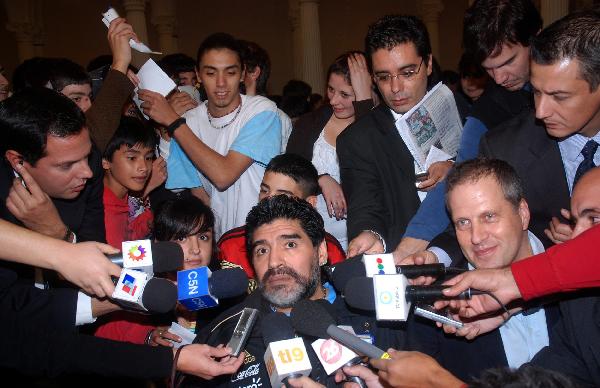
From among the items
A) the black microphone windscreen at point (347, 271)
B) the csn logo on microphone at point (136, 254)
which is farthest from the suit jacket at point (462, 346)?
the csn logo on microphone at point (136, 254)

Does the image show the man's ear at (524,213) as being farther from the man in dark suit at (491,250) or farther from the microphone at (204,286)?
the microphone at (204,286)

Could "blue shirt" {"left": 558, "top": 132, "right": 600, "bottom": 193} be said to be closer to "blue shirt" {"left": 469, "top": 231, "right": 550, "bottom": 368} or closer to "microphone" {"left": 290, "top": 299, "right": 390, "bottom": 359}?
"blue shirt" {"left": 469, "top": 231, "right": 550, "bottom": 368}

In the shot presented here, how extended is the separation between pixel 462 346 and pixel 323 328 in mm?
867

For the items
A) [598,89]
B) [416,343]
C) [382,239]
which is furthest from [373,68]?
[416,343]

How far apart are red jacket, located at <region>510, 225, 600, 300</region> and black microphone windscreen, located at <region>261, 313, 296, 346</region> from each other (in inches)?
35.6

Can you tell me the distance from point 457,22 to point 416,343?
57.8 feet

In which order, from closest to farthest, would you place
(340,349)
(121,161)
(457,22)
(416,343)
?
(340,349) < (416,343) < (121,161) < (457,22)

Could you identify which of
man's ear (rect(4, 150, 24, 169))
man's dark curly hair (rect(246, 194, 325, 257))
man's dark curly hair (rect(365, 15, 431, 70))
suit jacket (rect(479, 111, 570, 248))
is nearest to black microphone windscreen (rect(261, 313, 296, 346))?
man's dark curly hair (rect(246, 194, 325, 257))

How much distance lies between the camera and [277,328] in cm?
240

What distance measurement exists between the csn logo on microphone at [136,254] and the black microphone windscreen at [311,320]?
1.92 ft

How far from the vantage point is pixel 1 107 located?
2.75 m

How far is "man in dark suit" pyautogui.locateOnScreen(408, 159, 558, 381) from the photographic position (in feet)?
8.43

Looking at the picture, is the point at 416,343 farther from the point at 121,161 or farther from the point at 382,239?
the point at 121,161

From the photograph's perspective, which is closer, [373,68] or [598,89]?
[598,89]
